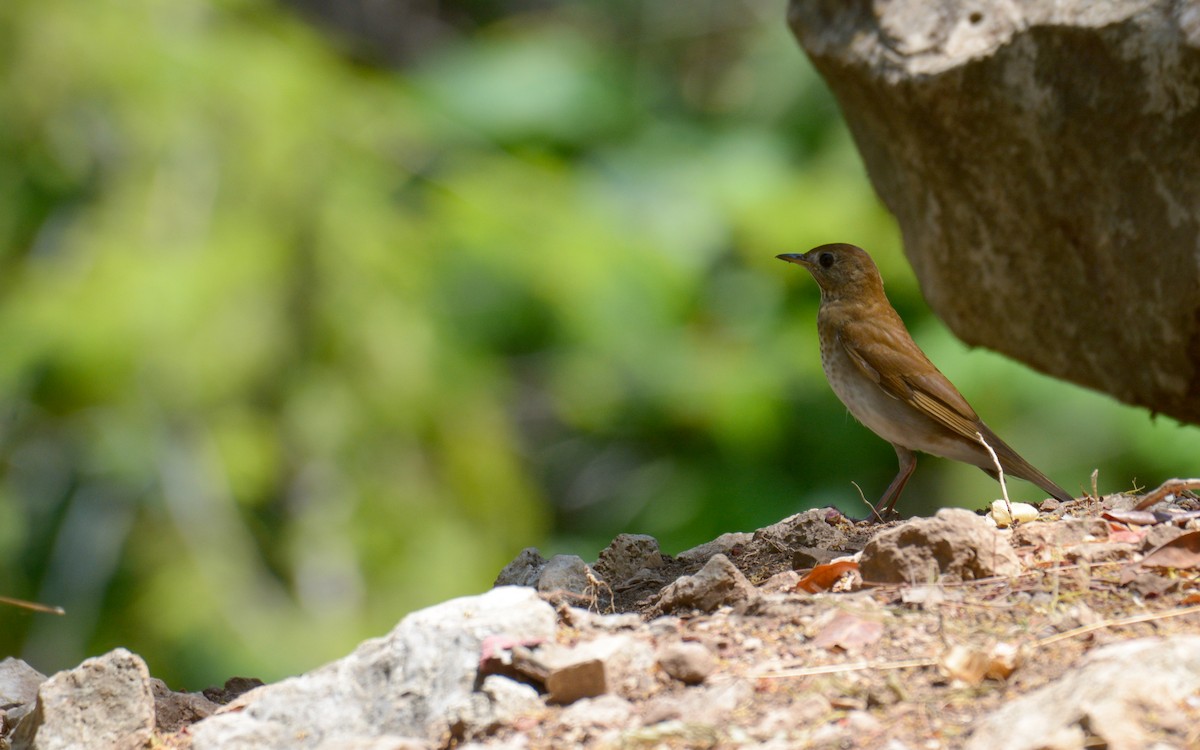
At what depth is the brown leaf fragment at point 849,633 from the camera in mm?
2482

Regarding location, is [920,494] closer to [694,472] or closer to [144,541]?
[694,472]

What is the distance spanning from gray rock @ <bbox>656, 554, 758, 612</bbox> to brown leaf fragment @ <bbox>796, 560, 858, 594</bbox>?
6.1 inches

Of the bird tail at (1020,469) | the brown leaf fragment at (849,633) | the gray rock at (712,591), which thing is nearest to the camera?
the brown leaf fragment at (849,633)

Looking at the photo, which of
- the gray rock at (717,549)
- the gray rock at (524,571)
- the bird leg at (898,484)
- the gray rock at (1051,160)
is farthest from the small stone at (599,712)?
the bird leg at (898,484)

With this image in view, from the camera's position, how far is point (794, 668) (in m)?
2.43

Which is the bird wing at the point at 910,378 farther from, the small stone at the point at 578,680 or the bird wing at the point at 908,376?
the small stone at the point at 578,680

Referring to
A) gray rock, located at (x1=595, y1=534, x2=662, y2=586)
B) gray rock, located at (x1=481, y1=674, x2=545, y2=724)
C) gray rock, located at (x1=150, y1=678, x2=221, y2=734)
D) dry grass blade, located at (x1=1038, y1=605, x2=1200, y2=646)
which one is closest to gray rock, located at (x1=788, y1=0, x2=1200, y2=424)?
dry grass blade, located at (x1=1038, y1=605, x2=1200, y2=646)

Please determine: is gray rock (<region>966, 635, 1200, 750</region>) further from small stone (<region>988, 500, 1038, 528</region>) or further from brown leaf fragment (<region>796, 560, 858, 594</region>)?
small stone (<region>988, 500, 1038, 528</region>)

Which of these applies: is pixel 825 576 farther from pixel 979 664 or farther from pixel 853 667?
pixel 979 664

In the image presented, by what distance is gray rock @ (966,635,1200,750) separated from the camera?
192cm

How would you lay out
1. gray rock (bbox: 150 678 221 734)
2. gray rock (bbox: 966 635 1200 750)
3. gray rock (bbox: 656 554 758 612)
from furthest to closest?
gray rock (bbox: 150 678 221 734), gray rock (bbox: 656 554 758 612), gray rock (bbox: 966 635 1200 750)

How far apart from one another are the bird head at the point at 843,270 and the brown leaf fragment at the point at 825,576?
2407 millimetres

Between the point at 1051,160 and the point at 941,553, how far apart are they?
4.26 feet

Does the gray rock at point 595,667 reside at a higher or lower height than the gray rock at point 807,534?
lower
